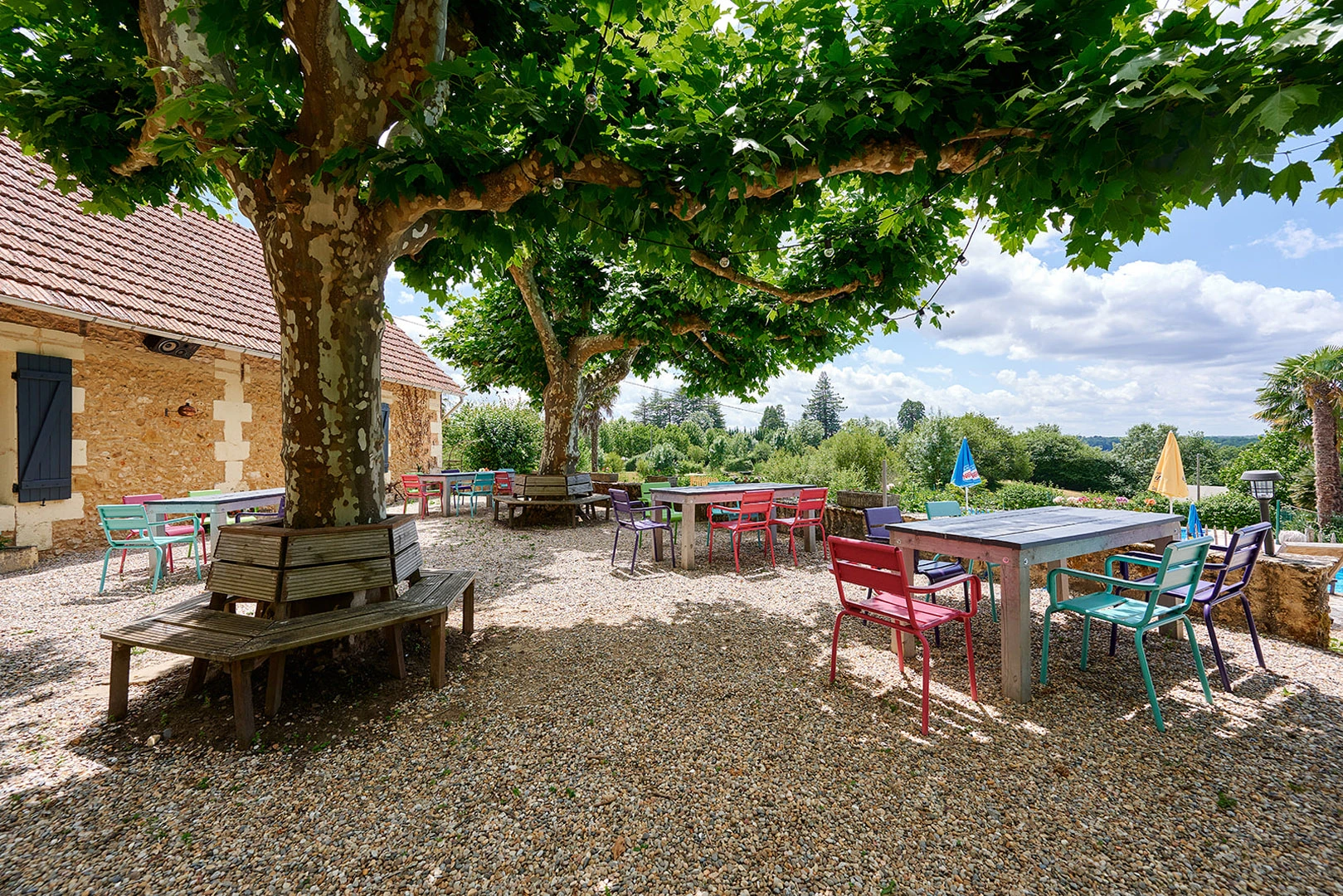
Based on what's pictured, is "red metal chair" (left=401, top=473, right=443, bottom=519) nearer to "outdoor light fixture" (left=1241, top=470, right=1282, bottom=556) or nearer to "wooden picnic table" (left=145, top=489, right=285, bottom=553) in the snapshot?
"wooden picnic table" (left=145, top=489, right=285, bottom=553)

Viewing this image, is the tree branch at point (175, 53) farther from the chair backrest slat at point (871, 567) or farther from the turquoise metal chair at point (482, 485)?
the turquoise metal chair at point (482, 485)

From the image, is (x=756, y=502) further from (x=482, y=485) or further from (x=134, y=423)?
(x=134, y=423)

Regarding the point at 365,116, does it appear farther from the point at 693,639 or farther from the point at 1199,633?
the point at 1199,633

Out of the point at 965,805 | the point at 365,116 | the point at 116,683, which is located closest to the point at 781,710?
the point at 965,805

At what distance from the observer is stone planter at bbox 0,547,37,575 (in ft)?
19.4

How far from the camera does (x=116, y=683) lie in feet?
9.00

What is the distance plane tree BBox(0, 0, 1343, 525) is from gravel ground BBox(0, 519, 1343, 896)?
1313mm

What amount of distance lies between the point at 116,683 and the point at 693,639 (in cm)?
334

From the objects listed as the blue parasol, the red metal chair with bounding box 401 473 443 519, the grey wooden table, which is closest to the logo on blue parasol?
the blue parasol

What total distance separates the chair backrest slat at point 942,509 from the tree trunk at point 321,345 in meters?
5.00

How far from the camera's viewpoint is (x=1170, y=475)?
240 inches

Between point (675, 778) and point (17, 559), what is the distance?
8309mm

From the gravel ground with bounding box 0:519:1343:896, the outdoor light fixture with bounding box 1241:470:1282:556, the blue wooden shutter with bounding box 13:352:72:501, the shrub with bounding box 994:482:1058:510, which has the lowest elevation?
the gravel ground with bounding box 0:519:1343:896

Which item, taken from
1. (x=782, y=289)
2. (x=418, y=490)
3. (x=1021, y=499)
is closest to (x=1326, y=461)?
(x=1021, y=499)
